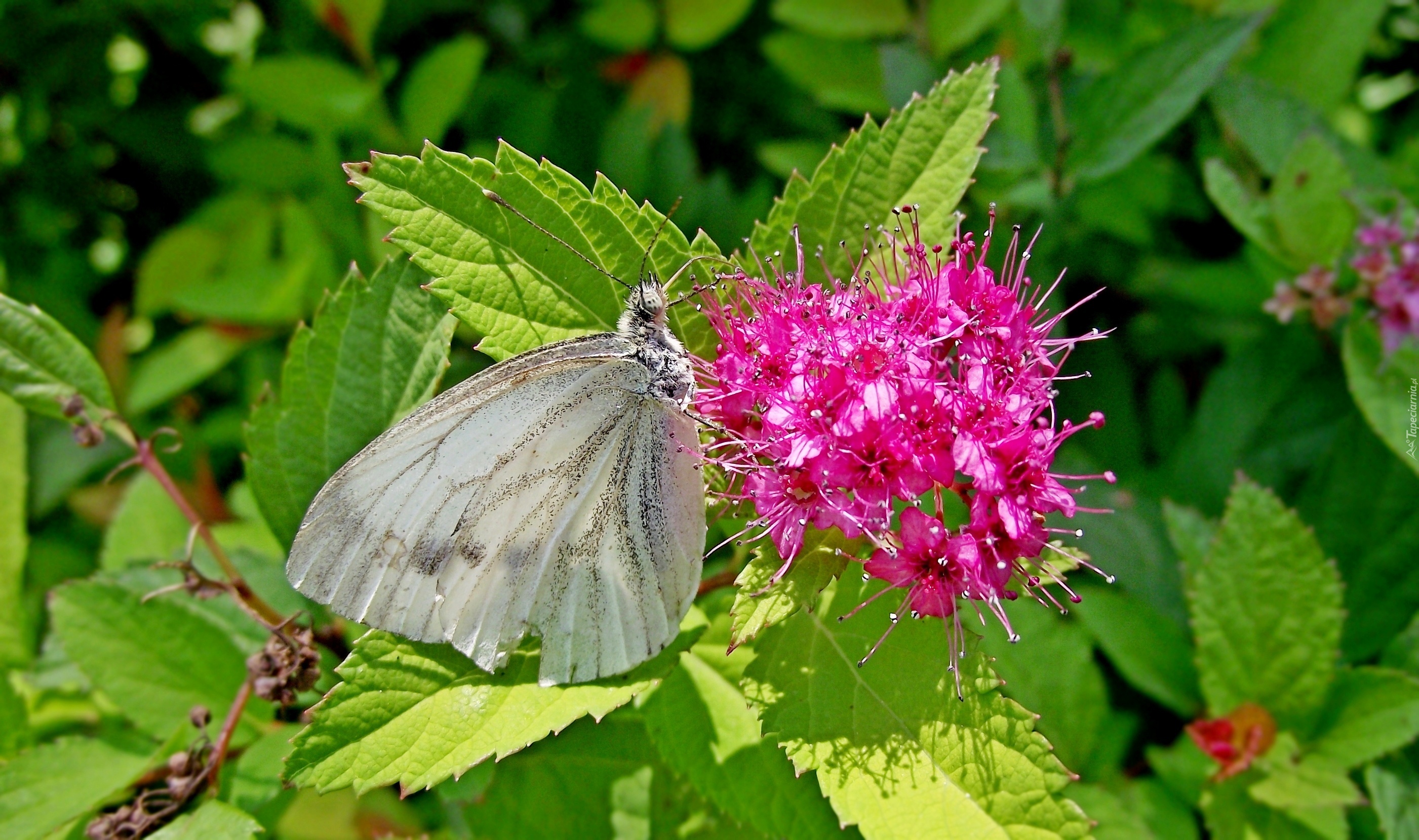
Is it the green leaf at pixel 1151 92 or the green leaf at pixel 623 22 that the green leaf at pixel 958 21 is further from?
the green leaf at pixel 623 22

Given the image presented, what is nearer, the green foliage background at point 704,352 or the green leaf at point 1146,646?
the green foliage background at point 704,352

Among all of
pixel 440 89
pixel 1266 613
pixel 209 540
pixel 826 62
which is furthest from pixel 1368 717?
pixel 440 89

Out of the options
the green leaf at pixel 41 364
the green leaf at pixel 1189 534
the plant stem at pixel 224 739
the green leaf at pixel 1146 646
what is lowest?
the plant stem at pixel 224 739

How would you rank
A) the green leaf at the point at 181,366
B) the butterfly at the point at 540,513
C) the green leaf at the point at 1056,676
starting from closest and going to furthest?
the butterfly at the point at 540,513, the green leaf at the point at 1056,676, the green leaf at the point at 181,366

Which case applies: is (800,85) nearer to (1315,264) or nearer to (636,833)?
(1315,264)

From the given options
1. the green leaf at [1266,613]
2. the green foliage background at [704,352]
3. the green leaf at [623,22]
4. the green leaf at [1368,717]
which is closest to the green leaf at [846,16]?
the green foliage background at [704,352]

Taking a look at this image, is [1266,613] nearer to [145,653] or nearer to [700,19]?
[700,19]
